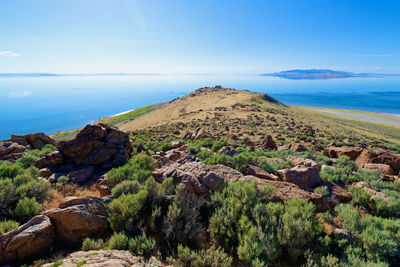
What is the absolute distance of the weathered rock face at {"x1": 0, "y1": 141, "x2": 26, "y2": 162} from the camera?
31.7 ft

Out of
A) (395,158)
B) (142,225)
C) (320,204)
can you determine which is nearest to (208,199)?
(142,225)

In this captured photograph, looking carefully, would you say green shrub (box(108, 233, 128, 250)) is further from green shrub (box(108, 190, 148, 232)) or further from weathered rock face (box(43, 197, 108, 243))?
weathered rock face (box(43, 197, 108, 243))

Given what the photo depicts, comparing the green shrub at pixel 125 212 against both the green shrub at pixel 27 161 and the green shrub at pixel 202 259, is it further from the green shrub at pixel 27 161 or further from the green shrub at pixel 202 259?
the green shrub at pixel 27 161

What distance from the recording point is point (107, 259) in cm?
339

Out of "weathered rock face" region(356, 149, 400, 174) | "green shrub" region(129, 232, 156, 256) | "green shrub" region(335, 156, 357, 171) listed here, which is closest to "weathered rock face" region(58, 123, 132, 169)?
"green shrub" region(129, 232, 156, 256)

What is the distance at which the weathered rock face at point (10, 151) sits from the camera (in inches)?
381

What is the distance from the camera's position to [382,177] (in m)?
8.19

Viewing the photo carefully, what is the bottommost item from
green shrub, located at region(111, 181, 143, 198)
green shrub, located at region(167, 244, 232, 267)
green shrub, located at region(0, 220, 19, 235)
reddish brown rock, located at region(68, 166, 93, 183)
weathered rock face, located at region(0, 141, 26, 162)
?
reddish brown rock, located at region(68, 166, 93, 183)

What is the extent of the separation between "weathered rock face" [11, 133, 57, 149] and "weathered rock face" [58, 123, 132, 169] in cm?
609

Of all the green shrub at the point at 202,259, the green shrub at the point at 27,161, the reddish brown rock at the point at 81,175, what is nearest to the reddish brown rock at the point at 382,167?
the green shrub at the point at 202,259

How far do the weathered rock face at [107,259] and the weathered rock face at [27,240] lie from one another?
0.69m

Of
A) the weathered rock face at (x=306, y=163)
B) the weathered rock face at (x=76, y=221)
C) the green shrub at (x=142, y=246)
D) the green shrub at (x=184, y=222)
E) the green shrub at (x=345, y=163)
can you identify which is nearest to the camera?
the green shrub at (x=142, y=246)

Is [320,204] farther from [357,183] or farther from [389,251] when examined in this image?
[357,183]

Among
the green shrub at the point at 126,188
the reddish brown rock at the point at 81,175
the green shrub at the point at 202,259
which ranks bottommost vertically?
the reddish brown rock at the point at 81,175
